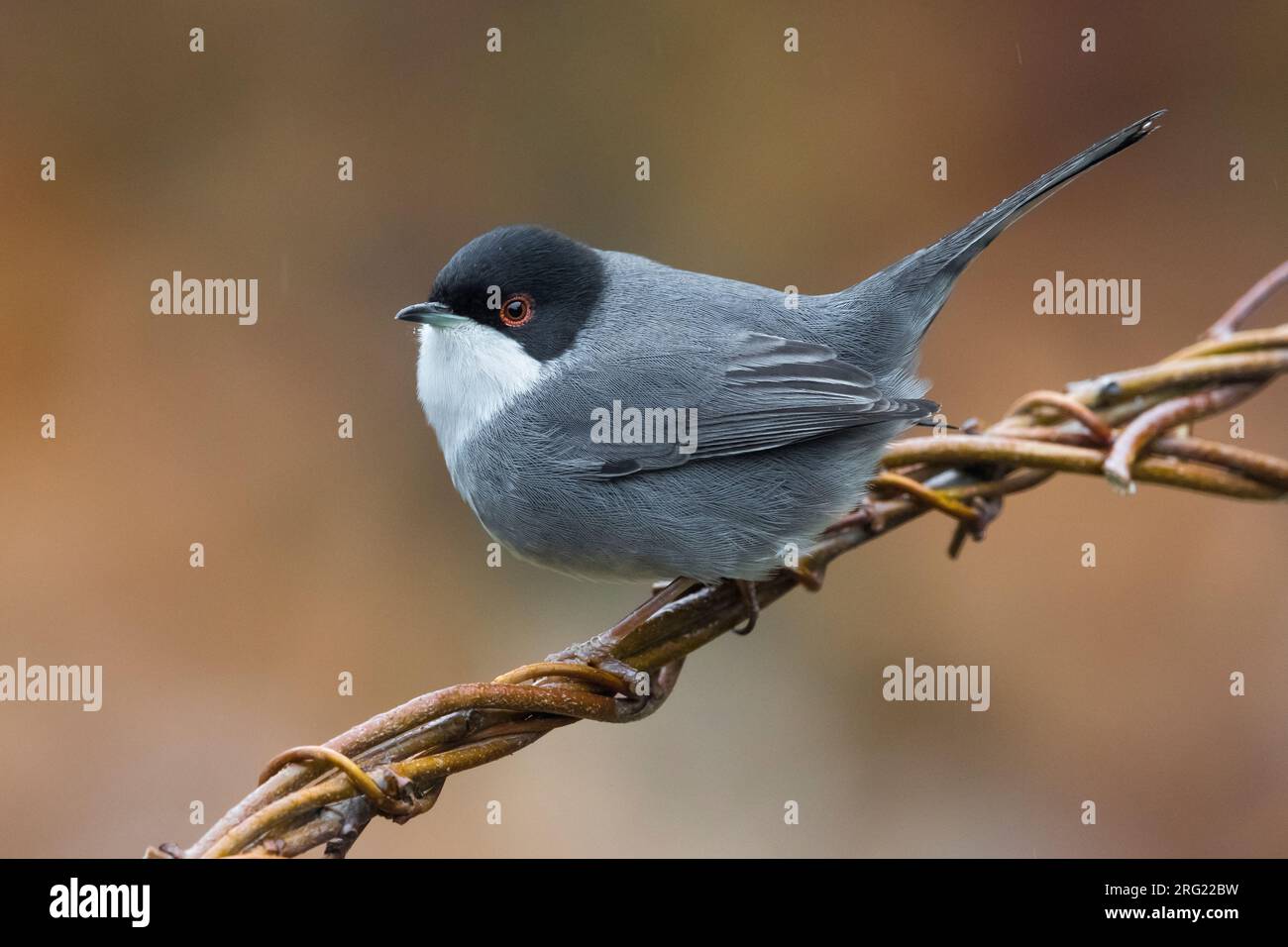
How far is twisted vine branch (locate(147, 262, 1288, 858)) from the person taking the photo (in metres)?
1.99

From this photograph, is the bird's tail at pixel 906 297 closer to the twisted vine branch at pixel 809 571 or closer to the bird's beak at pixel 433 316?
the twisted vine branch at pixel 809 571

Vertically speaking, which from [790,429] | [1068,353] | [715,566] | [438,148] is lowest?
[715,566]

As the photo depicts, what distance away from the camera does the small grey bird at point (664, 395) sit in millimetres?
3492

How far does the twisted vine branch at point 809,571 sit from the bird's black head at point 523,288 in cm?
97

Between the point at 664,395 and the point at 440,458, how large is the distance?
2922 millimetres

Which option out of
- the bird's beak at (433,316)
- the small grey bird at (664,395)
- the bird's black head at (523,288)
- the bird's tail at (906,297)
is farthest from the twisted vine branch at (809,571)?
the bird's beak at (433,316)

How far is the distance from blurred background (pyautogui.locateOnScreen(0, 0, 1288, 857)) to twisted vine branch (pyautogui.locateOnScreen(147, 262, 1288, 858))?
241cm

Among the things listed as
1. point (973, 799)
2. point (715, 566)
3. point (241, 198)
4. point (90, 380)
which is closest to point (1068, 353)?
point (973, 799)

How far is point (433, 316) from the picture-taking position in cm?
371

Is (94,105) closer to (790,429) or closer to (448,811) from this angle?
(448,811)

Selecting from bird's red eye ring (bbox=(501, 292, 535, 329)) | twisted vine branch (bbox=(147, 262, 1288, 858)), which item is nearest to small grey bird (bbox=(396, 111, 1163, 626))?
bird's red eye ring (bbox=(501, 292, 535, 329))

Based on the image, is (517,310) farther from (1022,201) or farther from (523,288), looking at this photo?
(1022,201)

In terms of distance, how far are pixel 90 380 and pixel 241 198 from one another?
1.30 meters

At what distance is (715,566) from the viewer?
11.1 feet
